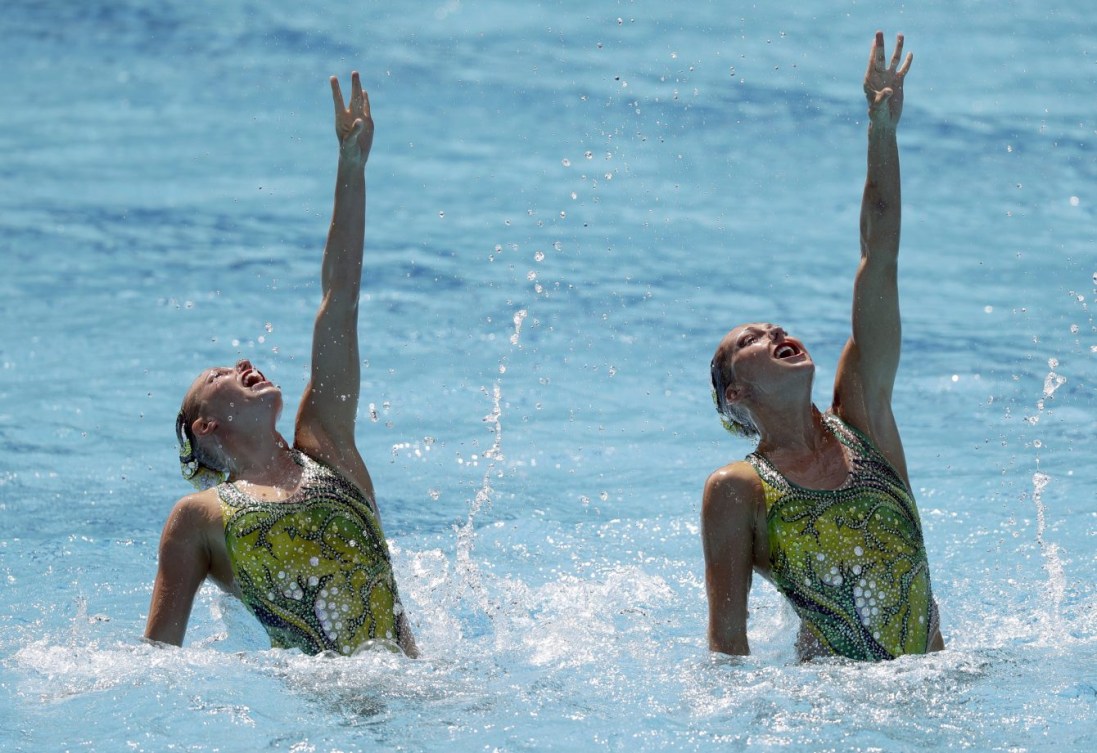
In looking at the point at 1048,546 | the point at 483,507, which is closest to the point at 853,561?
the point at 1048,546

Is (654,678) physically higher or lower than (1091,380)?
lower

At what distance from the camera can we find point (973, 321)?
25.2ft

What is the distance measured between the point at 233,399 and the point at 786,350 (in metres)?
1.49

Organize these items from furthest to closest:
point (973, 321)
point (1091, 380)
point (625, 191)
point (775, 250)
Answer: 1. point (625, 191)
2. point (775, 250)
3. point (973, 321)
4. point (1091, 380)

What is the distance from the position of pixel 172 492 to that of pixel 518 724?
9.35 ft

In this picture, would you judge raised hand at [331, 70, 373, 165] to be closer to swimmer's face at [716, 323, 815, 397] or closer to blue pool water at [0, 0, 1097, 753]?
swimmer's face at [716, 323, 815, 397]

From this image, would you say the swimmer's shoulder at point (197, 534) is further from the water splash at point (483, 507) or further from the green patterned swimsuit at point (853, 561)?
the green patterned swimsuit at point (853, 561)

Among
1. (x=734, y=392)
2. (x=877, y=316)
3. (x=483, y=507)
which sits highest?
(x=877, y=316)

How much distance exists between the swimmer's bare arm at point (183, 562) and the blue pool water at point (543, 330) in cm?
9

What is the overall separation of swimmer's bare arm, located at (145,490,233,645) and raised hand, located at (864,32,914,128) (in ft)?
6.77

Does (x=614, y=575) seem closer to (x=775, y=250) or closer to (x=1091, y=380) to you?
(x=1091, y=380)

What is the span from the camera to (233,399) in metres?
4.11

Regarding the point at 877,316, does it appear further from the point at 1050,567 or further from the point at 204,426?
the point at 204,426

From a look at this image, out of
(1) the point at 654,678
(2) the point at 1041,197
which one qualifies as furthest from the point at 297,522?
(2) the point at 1041,197
